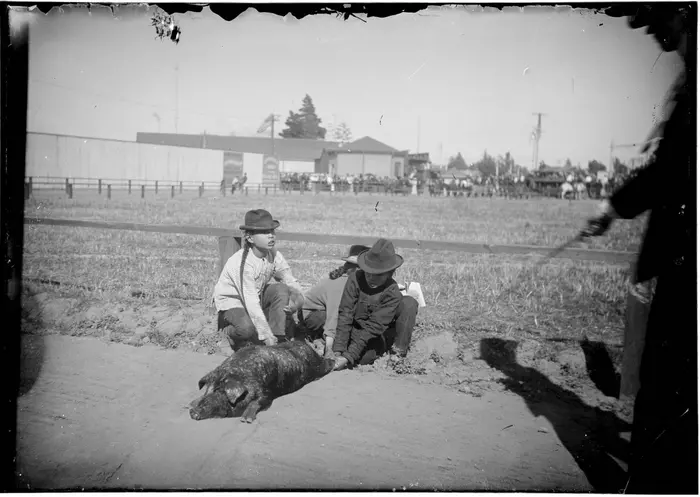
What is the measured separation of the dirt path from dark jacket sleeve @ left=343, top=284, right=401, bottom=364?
0.21 m

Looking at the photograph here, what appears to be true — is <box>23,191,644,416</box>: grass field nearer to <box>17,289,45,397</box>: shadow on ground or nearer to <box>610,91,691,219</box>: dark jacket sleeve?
<box>17,289,45,397</box>: shadow on ground

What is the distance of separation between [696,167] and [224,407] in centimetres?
345

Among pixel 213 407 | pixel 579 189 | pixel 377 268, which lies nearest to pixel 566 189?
pixel 579 189

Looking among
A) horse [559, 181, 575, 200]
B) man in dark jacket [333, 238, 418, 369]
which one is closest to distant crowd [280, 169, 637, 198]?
horse [559, 181, 575, 200]

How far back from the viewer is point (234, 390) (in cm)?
377

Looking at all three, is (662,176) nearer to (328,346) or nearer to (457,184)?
(328,346)

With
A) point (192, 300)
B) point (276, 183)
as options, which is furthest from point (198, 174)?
point (192, 300)

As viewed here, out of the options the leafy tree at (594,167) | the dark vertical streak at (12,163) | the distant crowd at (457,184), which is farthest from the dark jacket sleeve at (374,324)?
the distant crowd at (457,184)

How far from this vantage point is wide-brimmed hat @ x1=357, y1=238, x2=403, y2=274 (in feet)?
15.2

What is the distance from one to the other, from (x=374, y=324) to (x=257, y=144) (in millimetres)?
40306

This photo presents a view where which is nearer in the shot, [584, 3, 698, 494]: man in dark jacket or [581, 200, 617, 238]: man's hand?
[584, 3, 698, 494]: man in dark jacket

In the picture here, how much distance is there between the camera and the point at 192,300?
256 inches

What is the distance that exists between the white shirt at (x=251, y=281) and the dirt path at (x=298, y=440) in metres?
0.73

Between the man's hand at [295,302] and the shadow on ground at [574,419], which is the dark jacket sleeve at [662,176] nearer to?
the shadow on ground at [574,419]
